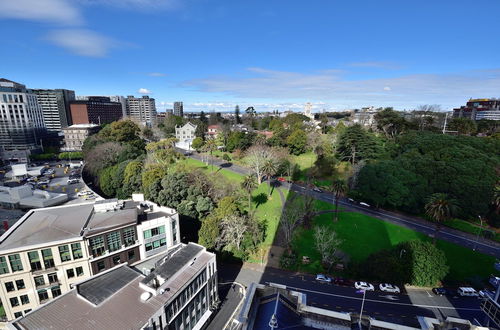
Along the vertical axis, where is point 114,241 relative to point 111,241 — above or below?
below

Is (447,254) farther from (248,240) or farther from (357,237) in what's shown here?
(248,240)

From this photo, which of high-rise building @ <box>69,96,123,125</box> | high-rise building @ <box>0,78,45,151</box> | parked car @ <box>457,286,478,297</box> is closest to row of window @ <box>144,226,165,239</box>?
→ parked car @ <box>457,286,478,297</box>

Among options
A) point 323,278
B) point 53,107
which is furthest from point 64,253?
point 53,107

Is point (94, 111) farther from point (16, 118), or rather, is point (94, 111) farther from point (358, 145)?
point (358, 145)

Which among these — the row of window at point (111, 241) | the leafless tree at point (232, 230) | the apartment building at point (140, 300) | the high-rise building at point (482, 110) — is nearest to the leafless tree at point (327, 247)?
the leafless tree at point (232, 230)

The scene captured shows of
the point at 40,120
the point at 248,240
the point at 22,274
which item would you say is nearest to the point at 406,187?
the point at 248,240

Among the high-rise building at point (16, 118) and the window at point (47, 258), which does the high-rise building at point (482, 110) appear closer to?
the window at point (47, 258)
